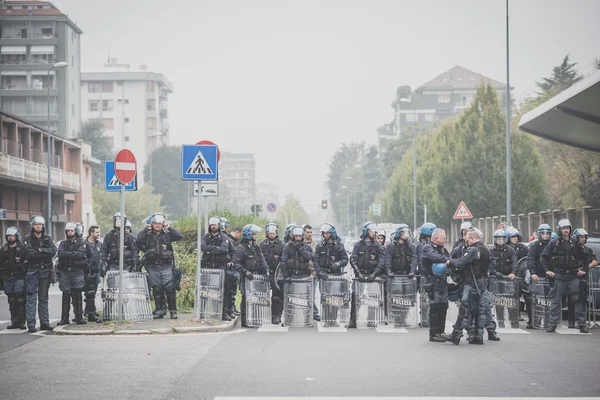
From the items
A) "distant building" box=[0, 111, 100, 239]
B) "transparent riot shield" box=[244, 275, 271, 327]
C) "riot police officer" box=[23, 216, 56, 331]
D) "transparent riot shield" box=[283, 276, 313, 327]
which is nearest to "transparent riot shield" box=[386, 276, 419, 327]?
"transparent riot shield" box=[283, 276, 313, 327]

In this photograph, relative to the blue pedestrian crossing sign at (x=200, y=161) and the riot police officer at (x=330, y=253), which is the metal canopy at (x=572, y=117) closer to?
the riot police officer at (x=330, y=253)

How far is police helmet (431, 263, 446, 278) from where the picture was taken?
1368 cm

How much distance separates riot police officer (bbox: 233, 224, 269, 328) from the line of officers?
121cm

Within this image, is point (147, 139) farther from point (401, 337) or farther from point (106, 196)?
point (401, 337)

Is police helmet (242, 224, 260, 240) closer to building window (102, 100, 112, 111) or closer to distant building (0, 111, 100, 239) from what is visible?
distant building (0, 111, 100, 239)

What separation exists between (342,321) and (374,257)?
1.38 m

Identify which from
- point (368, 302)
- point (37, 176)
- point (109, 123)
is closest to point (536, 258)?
point (368, 302)

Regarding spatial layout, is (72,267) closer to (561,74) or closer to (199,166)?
(199,166)

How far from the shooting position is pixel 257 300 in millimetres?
16797

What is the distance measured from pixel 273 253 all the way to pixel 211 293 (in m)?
1.64

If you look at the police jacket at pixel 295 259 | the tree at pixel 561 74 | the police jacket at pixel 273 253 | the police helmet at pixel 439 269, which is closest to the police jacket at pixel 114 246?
the police jacket at pixel 273 253

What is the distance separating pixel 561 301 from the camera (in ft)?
52.8

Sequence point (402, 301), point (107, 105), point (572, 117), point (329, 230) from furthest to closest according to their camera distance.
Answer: point (107, 105) → point (572, 117) → point (329, 230) → point (402, 301)

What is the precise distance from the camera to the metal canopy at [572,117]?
23703 mm
